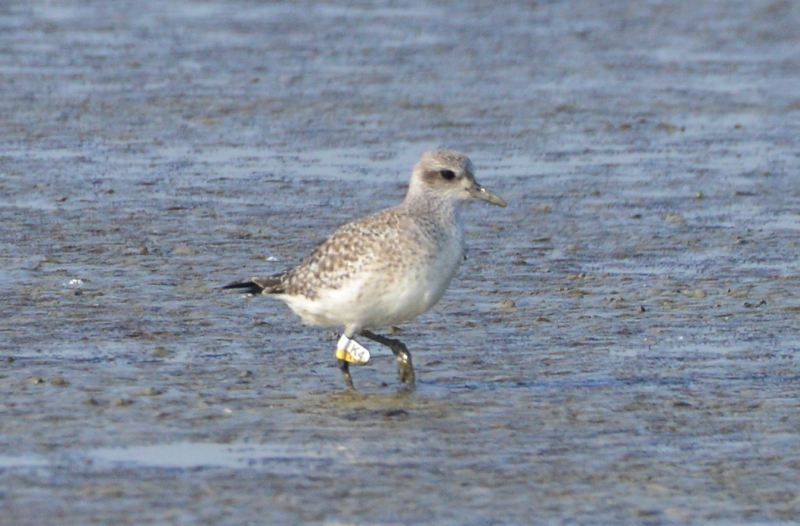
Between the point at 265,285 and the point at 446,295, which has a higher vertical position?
the point at 265,285

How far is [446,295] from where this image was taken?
13141 millimetres

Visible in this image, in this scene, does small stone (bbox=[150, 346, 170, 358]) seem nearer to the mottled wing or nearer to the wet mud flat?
the wet mud flat

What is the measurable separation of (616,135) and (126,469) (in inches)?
433

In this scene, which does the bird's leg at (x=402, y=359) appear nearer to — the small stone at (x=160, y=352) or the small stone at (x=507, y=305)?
the small stone at (x=160, y=352)

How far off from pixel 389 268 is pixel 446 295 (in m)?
2.69

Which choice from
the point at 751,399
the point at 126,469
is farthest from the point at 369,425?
the point at 751,399

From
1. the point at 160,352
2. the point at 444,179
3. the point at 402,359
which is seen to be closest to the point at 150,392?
the point at 160,352

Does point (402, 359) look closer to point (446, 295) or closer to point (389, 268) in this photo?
point (389, 268)

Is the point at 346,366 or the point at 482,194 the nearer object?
the point at 346,366

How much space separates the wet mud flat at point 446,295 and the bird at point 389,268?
0.35 meters

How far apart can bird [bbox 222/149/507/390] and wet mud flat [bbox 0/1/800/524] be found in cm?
35

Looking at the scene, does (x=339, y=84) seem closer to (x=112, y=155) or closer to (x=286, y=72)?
(x=286, y=72)

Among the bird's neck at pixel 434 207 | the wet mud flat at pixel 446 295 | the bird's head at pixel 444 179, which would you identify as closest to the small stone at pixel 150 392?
the wet mud flat at pixel 446 295

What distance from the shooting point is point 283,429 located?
31.9 ft
